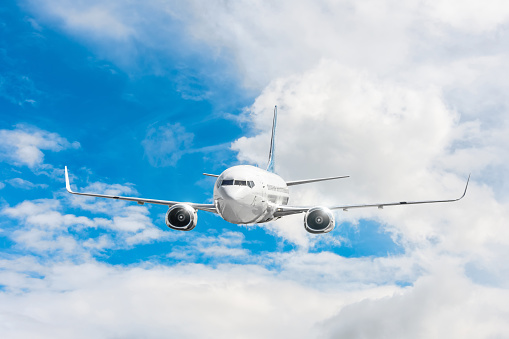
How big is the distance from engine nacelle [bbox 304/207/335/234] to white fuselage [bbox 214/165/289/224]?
3277 millimetres

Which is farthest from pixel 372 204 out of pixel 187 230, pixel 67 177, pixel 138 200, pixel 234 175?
pixel 67 177

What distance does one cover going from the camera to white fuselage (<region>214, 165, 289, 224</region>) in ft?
98.3

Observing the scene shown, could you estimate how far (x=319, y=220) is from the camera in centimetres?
3206

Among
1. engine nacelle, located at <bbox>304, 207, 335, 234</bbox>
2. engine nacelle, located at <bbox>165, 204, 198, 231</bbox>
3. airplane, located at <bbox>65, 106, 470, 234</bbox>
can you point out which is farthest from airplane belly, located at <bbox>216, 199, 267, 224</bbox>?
engine nacelle, located at <bbox>304, 207, 335, 234</bbox>

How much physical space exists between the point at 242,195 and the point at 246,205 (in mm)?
794

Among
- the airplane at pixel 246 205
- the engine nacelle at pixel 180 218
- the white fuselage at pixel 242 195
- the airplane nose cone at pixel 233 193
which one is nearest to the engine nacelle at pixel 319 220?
the airplane at pixel 246 205

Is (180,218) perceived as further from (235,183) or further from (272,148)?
(272,148)

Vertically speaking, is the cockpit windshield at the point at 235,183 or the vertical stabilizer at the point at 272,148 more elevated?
the vertical stabilizer at the point at 272,148

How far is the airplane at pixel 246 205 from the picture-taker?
30.2 m

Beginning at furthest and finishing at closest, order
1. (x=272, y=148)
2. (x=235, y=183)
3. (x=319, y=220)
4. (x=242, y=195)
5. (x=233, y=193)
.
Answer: (x=272, y=148) → (x=319, y=220) → (x=235, y=183) → (x=242, y=195) → (x=233, y=193)

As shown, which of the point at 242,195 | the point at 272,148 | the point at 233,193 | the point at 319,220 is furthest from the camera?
the point at 272,148

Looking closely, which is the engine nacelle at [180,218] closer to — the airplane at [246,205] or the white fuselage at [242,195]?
the airplane at [246,205]

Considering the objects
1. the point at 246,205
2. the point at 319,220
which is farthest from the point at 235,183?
the point at 319,220

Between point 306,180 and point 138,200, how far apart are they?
608 inches
